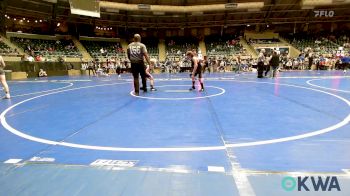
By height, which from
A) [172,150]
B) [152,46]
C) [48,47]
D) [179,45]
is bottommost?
[172,150]

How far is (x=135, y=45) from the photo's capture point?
9109 millimetres

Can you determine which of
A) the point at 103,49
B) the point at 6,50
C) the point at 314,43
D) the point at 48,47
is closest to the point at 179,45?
the point at 103,49

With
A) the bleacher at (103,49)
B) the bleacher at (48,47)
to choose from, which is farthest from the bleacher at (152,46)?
the bleacher at (48,47)

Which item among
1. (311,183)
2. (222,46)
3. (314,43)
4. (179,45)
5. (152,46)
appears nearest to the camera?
(311,183)

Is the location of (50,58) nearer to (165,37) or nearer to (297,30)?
(165,37)

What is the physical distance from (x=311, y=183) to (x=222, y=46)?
121 feet

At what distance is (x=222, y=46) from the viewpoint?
37.9 meters

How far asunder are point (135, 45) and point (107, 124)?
4.75m

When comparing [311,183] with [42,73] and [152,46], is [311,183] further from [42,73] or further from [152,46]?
[152,46]

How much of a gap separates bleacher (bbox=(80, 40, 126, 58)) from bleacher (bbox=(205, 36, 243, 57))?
12413 mm

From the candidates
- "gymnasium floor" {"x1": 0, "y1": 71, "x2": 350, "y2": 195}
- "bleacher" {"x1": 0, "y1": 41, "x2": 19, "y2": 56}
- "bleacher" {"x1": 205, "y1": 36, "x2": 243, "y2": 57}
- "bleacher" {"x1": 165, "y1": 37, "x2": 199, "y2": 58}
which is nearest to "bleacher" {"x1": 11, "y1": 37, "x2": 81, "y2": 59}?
"bleacher" {"x1": 0, "y1": 41, "x2": 19, "y2": 56}

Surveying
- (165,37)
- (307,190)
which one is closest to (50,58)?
(165,37)

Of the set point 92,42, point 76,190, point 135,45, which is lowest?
point 76,190

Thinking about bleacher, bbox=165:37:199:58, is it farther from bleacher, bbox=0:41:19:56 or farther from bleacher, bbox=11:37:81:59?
bleacher, bbox=0:41:19:56
